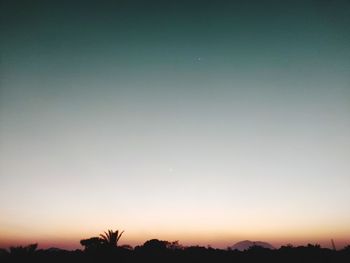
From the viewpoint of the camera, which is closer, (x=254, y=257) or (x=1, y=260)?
(x=1, y=260)

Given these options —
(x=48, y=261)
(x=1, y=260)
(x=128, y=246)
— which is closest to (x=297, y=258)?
(x=128, y=246)

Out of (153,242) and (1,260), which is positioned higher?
(153,242)

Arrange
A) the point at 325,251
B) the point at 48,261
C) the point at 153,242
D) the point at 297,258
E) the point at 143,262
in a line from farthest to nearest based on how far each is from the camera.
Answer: the point at 153,242 → the point at 325,251 → the point at 297,258 → the point at 143,262 → the point at 48,261

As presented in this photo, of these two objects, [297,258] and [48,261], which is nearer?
[48,261]

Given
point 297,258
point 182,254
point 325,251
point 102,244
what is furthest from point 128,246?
point 325,251

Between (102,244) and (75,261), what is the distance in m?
3.94

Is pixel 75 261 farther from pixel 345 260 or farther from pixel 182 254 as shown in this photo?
pixel 345 260

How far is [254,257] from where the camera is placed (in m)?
28.7

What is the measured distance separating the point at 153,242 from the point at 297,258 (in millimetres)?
16484

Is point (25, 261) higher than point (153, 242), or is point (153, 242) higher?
point (153, 242)

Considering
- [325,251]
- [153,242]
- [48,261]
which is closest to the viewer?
[48,261]

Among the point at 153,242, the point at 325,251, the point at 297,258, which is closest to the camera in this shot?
the point at 297,258

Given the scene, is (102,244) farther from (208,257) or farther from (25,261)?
(208,257)

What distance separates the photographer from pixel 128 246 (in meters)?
29.8
